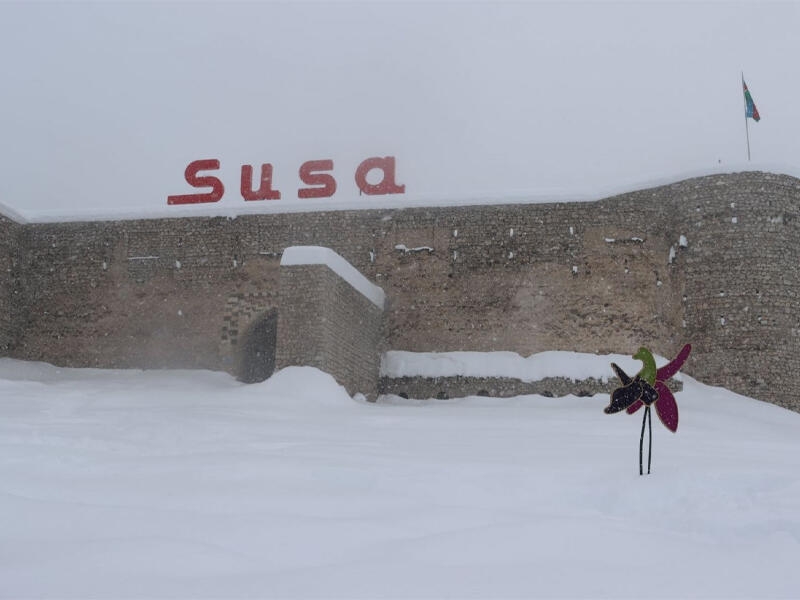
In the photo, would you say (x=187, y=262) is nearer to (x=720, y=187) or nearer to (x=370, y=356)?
(x=370, y=356)

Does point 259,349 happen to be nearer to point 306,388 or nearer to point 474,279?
point 474,279

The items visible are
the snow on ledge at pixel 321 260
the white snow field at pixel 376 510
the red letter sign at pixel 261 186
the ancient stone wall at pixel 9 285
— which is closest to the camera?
the white snow field at pixel 376 510

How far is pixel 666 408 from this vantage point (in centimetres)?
688

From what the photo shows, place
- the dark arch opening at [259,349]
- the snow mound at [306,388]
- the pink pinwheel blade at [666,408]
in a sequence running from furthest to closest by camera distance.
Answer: the dark arch opening at [259,349] → the snow mound at [306,388] → the pink pinwheel blade at [666,408]

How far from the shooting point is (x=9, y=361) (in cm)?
1700

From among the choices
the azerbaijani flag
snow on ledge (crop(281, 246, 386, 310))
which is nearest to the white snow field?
snow on ledge (crop(281, 246, 386, 310))

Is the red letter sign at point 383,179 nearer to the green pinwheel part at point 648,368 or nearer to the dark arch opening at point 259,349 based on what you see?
the dark arch opening at point 259,349

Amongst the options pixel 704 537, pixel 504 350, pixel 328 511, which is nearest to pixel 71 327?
pixel 504 350

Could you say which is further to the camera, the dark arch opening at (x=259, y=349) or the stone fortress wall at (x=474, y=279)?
the dark arch opening at (x=259, y=349)

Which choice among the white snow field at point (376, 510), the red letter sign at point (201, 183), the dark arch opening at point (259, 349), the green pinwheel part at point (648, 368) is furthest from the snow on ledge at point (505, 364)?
the green pinwheel part at point (648, 368)

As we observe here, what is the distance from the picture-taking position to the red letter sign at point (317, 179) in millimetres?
18594

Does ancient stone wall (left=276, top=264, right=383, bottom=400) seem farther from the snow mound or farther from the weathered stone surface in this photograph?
the weathered stone surface

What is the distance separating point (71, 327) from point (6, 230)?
7.97ft

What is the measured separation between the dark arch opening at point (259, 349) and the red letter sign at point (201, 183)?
3.96 m
